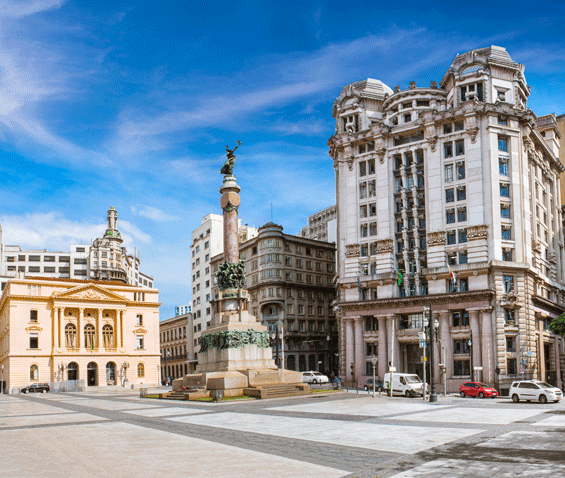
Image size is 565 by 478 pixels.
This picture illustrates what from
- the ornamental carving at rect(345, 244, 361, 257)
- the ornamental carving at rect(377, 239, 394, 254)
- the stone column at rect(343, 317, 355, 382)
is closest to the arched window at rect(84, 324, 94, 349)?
the stone column at rect(343, 317, 355, 382)

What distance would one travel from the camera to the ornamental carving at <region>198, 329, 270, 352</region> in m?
44.9

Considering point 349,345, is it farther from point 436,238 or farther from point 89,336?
point 89,336

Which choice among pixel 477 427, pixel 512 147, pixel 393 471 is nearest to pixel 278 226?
pixel 512 147

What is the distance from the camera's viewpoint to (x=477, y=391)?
51.6m

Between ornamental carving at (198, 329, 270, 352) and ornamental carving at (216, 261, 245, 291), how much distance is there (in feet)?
12.7

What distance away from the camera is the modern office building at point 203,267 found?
123 m

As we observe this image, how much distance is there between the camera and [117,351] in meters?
99.9

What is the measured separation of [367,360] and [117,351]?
44441 millimetres

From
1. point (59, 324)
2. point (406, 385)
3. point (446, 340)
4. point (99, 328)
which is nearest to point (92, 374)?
point (99, 328)

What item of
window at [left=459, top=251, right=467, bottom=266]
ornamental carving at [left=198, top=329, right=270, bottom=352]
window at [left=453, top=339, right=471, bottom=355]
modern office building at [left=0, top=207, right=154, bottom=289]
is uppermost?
modern office building at [left=0, top=207, right=154, bottom=289]

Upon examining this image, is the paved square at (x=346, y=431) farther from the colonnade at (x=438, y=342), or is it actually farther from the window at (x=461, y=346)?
the window at (x=461, y=346)

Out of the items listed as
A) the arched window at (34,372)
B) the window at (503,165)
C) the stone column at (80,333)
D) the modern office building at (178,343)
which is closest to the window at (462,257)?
the window at (503,165)

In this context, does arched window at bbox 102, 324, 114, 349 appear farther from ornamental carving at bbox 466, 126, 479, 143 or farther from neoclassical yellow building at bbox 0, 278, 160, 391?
ornamental carving at bbox 466, 126, 479, 143

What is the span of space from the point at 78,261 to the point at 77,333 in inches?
2928
